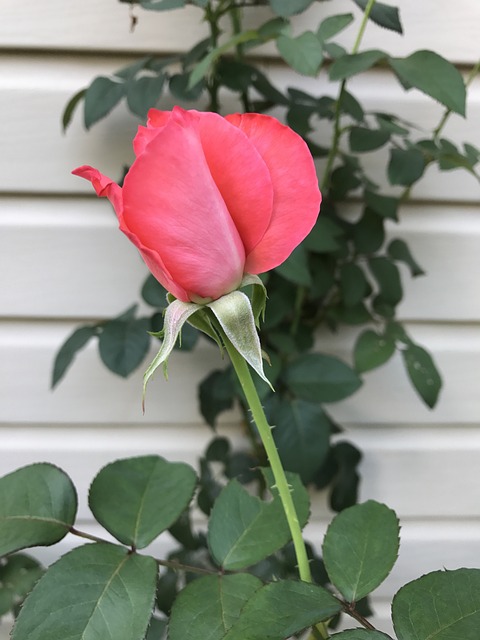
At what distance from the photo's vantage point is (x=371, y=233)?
619 mm

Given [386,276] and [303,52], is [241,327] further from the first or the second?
[386,276]

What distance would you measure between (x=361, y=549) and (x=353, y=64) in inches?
13.9

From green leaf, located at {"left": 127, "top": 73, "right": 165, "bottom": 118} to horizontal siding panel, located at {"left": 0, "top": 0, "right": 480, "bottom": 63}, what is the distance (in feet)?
0.33

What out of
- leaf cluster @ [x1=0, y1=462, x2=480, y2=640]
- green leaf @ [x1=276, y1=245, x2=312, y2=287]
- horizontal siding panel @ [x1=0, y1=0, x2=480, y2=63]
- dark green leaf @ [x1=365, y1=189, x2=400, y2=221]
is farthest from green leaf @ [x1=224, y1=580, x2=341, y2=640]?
horizontal siding panel @ [x1=0, y1=0, x2=480, y2=63]

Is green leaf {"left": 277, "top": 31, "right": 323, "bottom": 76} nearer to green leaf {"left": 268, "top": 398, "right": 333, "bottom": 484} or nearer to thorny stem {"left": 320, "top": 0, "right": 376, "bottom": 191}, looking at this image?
thorny stem {"left": 320, "top": 0, "right": 376, "bottom": 191}

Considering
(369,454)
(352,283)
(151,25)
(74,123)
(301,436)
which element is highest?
(151,25)

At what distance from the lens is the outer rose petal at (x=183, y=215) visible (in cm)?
19

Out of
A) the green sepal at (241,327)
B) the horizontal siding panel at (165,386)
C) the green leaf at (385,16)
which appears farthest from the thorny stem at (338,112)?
the green sepal at (241,327)

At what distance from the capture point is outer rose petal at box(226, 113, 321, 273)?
8.2 inches

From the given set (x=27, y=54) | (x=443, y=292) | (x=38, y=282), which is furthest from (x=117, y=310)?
(x=443, y=292)

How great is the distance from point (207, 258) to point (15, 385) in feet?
1.92

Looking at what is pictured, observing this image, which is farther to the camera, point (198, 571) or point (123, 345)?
point (123, 345)

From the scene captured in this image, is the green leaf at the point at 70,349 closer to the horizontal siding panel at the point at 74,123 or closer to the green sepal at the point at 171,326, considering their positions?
the horizontal siding panel at the point at 74,123

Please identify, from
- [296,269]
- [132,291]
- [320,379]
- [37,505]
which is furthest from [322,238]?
[37,505]
